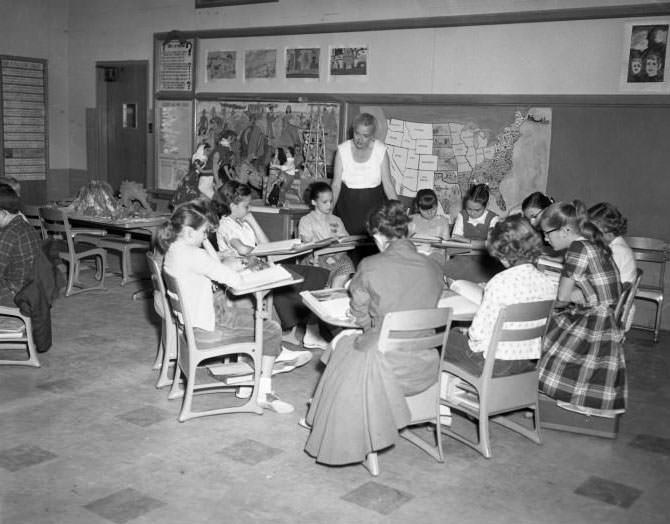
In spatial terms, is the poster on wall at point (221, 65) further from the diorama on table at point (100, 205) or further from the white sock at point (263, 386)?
the white sock at point (263, 386)

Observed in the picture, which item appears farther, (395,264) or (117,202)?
(117,202)

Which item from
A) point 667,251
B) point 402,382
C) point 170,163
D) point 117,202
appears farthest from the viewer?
point 170,163

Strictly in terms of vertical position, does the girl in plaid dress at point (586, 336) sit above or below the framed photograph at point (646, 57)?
below

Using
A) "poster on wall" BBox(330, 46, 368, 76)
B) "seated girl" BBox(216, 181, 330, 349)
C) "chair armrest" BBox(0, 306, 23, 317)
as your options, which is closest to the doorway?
"poster on wall" BBox(330, 46, 368, 76)

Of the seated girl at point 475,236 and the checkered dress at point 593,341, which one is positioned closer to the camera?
the checkered dress at point 593,341

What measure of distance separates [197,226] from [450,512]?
198 centimetres

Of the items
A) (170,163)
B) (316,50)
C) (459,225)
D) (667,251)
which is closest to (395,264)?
(459,225)

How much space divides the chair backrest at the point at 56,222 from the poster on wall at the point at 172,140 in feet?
8.29

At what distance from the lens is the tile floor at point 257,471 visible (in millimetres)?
3230

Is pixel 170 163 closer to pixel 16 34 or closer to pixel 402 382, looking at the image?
pixel 16 34

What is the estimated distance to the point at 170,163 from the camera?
979 cm

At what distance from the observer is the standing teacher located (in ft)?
20.8

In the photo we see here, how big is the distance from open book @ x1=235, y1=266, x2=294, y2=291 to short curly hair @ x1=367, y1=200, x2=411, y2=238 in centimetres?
64

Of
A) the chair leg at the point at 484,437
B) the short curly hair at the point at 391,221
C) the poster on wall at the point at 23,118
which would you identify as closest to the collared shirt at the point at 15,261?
the short curly hair at the point at 391,221
